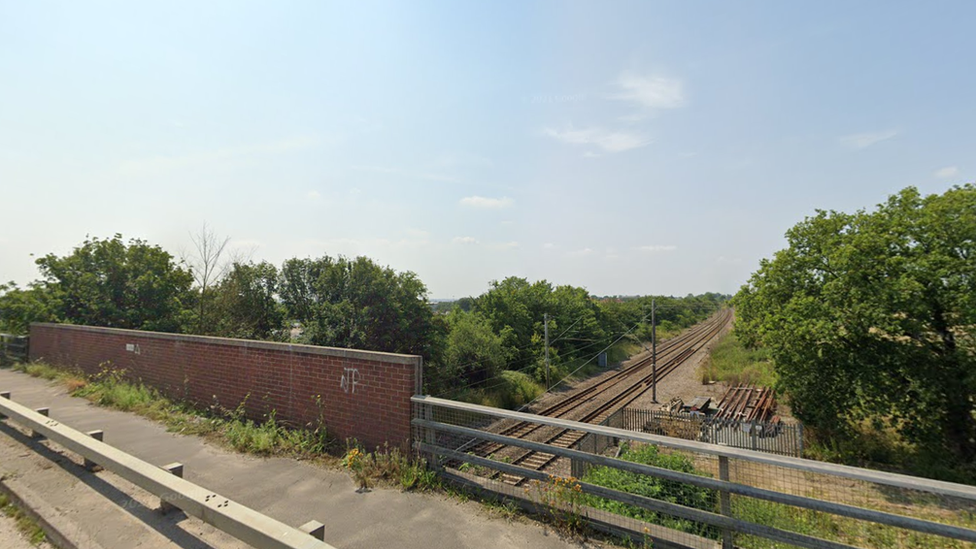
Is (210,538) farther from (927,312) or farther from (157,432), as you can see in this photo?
(927,312)

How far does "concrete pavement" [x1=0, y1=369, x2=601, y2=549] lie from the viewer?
3.70 metres

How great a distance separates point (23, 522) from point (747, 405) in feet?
89.3

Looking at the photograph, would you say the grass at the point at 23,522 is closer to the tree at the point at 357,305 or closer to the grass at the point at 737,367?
the tree at the point at 357,305

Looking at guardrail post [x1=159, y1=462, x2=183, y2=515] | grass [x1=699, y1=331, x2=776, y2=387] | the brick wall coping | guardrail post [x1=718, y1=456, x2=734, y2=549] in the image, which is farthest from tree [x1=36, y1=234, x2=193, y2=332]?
grass [x1=699, y1=331, x2=776, y2=387]

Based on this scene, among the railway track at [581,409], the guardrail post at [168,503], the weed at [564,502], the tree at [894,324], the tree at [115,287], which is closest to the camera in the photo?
the weed at [564,502]

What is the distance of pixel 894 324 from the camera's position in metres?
12.1

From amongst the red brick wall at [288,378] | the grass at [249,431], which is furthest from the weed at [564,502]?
the red brick wall at [288,378]

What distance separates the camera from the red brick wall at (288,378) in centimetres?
523

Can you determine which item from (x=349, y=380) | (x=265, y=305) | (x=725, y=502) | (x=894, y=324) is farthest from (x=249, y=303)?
(x=894, y=324)

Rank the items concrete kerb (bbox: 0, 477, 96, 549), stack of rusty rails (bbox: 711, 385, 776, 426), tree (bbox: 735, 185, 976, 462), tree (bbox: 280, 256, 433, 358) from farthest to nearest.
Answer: stack of rusty rails (bbox: 711, 385, 776, 426), tree (bbox: 280, 256, 433, 358), tree (bbox: 735, 185, 976, 462), concrete kerb (bbox: 0, 477, 96, 549)

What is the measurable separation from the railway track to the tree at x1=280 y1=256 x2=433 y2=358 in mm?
5871

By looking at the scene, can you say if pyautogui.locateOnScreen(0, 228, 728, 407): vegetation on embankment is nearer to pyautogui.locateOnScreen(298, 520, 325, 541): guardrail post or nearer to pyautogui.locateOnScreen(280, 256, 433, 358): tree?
pyautogui.locateOnScreen(280, 256, 433, 358): tree

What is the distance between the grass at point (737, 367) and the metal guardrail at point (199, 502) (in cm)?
3084

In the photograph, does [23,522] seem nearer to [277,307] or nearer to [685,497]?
[685,497]
